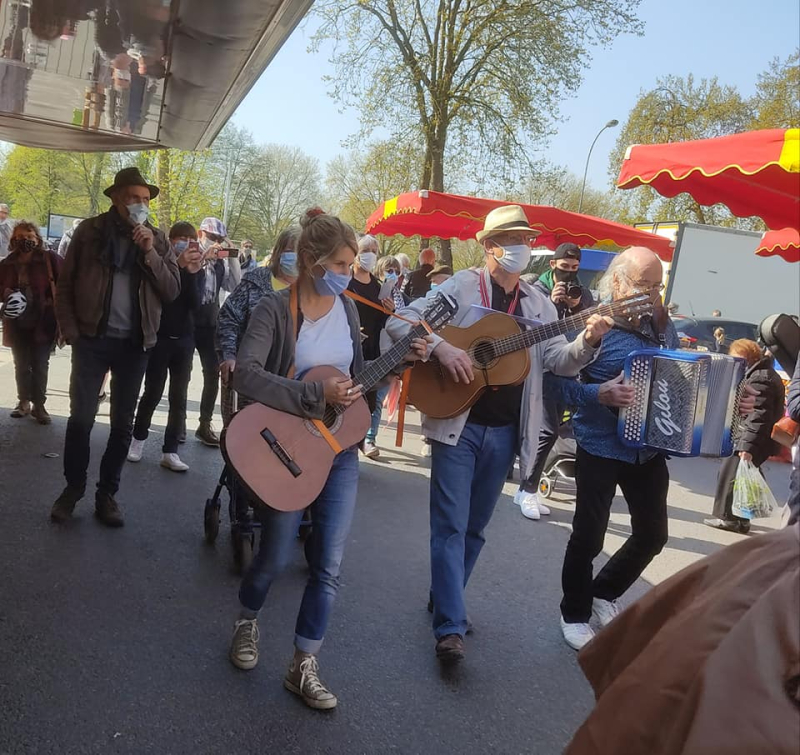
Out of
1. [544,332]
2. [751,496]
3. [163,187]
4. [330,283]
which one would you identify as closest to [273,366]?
[330,283]

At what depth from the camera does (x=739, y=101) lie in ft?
104

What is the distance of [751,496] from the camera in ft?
20.5

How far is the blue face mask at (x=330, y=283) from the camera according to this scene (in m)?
3.12

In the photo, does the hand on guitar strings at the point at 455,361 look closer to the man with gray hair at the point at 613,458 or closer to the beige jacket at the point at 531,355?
the beige jacket at the point at 531,355

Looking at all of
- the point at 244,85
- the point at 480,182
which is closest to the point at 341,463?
the point at 244,85

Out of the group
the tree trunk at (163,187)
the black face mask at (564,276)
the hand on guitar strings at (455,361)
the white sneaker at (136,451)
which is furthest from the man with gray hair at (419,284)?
the tree trunk at (163,187)

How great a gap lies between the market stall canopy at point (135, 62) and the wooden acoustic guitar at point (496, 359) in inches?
67.7

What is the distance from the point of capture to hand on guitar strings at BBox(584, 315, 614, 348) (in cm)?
347

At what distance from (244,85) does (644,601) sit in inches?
180

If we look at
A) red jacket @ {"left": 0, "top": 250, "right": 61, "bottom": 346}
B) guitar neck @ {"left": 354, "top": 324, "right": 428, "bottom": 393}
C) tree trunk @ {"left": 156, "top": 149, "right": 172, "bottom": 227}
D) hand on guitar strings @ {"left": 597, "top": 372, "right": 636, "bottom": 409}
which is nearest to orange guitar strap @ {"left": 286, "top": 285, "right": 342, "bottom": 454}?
→ guitar neck @ {"left": 354, "top": 324, "right": 428, "bottom": 393}

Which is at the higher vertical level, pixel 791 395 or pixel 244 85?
pixel 244 85

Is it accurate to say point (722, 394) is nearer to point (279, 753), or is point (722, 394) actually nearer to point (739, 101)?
point (279, 753)

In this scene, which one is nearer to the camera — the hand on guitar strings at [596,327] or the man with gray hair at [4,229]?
the hand on guitar strings at [596,327]

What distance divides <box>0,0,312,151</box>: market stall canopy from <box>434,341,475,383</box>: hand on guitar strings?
1.64 m
